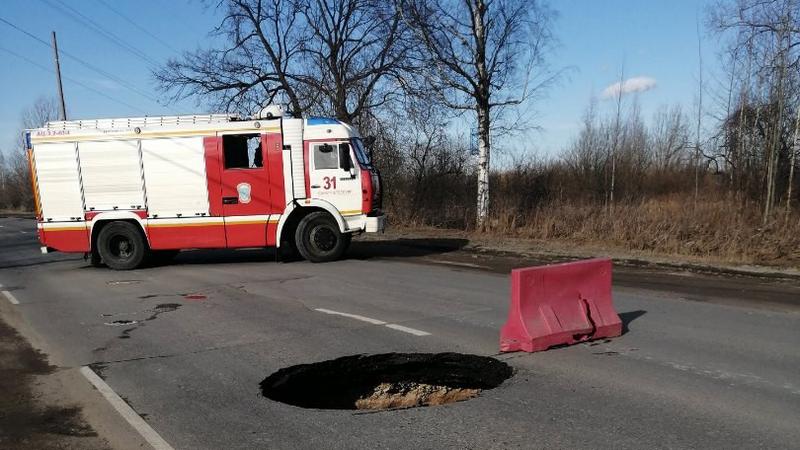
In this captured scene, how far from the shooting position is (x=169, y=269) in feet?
46.8

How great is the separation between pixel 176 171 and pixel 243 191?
5.31 ft

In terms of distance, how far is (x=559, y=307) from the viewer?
625 centimetres

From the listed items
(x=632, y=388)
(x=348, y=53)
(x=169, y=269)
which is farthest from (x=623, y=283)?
(x=348, y=53)

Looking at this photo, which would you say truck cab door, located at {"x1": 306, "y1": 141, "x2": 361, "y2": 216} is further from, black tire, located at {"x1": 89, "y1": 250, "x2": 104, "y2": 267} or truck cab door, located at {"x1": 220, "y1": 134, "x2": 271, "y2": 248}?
black tire, located at {"x1": 89, "y1": 250, "x2": 104, "y2": 267}

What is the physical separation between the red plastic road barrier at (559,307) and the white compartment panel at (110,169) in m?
10.8

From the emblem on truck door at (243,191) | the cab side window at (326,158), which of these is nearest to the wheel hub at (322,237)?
the cab side window at (326,158)

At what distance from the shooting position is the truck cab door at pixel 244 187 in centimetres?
1382

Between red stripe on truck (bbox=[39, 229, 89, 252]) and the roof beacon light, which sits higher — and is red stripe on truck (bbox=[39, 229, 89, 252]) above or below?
below

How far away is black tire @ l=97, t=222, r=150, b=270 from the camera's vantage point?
1407 cm

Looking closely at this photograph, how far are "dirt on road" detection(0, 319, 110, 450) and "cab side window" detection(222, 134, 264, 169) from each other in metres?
7.85

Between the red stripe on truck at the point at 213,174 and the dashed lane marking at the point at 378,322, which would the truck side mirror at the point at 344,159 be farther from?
the dashed lane marking at the point at 378,322

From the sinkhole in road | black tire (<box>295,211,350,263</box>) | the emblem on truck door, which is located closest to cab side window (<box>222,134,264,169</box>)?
the emblem on truck door

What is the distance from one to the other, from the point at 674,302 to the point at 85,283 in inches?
440

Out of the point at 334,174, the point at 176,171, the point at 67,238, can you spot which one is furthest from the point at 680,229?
the point at 67,238
